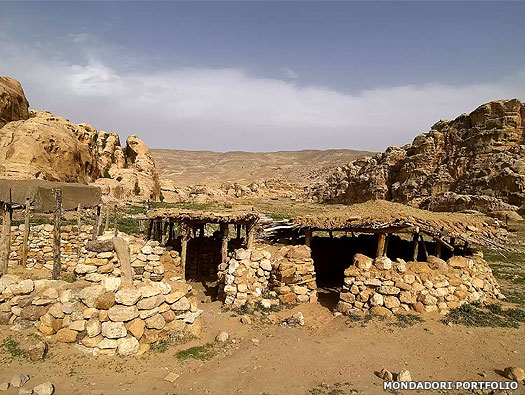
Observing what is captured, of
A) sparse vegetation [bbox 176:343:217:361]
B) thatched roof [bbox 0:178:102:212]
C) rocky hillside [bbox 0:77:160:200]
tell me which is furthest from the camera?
rocky hillside [bbox 0:77:160:200]

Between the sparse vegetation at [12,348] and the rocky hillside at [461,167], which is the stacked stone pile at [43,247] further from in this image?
the rocky hillside at [461,167]

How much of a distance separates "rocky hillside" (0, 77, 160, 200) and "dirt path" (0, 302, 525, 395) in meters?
22.4

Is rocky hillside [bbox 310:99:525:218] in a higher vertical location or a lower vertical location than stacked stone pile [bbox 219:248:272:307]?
higher

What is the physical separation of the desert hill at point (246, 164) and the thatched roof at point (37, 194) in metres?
84.1

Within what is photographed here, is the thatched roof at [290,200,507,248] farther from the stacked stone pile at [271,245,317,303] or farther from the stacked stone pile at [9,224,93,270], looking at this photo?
the stacked stone pile at [9,224,93,270]

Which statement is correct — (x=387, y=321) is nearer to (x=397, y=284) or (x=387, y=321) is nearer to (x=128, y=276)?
(x=397, y=284)

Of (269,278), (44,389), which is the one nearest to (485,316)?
(269,278)

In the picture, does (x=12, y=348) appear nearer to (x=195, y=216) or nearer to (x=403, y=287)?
(x=195, y=216)

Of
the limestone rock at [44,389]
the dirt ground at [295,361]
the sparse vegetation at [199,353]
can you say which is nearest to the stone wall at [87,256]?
the dirt ground at [295,361]

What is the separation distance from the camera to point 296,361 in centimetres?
637

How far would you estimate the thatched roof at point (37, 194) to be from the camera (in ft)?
37.8

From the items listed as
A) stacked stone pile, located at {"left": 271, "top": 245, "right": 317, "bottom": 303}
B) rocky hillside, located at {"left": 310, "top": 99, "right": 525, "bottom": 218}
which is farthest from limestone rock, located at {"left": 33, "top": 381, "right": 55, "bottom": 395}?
rocky hillside, located at {"left": 310, "top": 99, "right": 525, "bottom": 218}

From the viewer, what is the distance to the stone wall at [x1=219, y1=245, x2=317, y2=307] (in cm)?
983

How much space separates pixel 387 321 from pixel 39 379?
720cm
